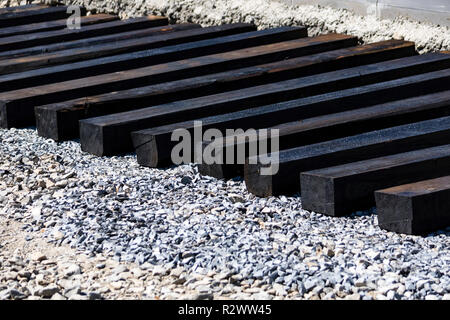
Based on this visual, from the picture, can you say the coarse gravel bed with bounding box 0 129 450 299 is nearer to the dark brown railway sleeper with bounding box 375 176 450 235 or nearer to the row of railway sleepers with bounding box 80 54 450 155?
the dark brown railway sleeper with bounding box 375 176 450 235

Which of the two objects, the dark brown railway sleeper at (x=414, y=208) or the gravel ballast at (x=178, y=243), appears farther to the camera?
the dark brown railway sleeper at (x=414, y=208)

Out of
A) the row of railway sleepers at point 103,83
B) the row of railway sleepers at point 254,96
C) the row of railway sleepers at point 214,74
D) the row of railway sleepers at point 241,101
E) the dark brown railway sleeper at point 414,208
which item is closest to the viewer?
the dark brown railway sleeper at point 414,208

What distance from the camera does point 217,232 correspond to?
3846mm

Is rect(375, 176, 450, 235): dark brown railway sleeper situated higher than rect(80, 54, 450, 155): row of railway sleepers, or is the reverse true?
rect(80, 54, 450, 155): row of railway sleepers

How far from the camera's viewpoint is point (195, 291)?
3.31 meters

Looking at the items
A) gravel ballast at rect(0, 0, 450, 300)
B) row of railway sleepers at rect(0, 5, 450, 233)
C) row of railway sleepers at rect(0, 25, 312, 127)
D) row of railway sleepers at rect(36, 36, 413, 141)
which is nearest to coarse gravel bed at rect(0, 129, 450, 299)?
gravel ballast at rect(0, 0, 450, 300)

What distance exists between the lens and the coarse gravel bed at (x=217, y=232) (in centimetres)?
338

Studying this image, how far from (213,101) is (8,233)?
1725 mm

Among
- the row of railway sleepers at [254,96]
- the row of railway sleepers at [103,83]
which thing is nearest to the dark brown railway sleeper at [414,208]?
the row of railway sleepers at [254,96]

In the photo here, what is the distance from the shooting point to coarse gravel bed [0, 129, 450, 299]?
11.1 feet

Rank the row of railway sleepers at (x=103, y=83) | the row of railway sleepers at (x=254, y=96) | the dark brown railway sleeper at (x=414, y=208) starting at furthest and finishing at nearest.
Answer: the row of railway sleepers at (x=103, y=83) → the row of railway sleepers at (x=254, y=96) → the dark brown railway sleeper at (x=414, y=208)

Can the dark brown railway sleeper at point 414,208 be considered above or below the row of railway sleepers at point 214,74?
below

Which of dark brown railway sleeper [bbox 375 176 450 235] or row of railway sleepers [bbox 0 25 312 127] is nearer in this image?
dark brown railway sleeper [bbox 375 176 450 235]

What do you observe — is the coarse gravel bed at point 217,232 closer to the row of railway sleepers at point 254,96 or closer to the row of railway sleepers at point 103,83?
the row of railway sleepers at point 254,96
